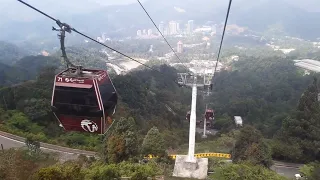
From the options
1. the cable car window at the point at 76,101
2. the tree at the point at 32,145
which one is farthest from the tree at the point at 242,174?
the tree at the point at 32,145

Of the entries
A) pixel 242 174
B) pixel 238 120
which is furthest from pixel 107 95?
pixel 238 120

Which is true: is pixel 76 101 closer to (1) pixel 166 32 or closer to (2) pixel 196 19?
(1) pixel 166 32

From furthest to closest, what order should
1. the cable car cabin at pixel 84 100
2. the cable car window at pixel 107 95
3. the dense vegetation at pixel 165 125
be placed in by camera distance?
the dense vegetation at pixel 165 125 < the cable car window at pixel 107 95 < the cable car cabin at pixel 84 100

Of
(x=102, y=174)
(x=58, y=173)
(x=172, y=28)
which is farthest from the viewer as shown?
(x=172, y=28)

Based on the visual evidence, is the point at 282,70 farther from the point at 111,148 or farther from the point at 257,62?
the point at 111,148

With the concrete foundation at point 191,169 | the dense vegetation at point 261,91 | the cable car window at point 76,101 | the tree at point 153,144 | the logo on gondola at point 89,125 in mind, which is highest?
the cable car window at point 76,101

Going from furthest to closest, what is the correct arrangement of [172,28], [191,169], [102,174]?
[172,28] → [191,169] → [102,174]

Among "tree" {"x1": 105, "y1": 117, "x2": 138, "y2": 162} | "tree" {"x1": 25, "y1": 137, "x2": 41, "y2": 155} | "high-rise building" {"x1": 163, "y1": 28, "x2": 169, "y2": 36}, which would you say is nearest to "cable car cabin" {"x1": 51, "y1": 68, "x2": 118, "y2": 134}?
"tree" {"x1": 105, "y1": 117, "x2": 138, "y2": 162}

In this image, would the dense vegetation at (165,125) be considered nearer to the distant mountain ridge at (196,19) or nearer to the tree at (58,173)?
the tree at (58,173)
